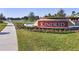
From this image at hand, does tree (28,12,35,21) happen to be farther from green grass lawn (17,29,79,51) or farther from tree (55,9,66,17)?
tree (55,9,66,17)

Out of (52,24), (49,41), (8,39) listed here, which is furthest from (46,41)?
(8,39)

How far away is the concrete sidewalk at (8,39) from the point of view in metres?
4.46

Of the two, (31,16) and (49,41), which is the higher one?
(31,16)

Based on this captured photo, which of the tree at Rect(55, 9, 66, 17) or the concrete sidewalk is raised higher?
Answer: the tree at Rect(55, 9, 66, 17)

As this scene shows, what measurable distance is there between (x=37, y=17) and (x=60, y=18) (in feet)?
0.93

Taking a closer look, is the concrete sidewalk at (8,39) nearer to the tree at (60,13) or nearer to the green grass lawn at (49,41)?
the green grass lawn at (49,41)

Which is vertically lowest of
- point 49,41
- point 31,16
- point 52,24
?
point 49,41

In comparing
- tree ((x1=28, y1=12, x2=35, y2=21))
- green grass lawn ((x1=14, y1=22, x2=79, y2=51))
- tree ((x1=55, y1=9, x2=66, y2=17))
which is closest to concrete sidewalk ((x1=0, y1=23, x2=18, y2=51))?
green grass lawn ((x1=14, y1=22, x2=79, y2=51))

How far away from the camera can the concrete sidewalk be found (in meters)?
4.46

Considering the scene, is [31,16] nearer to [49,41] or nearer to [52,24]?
[52,24]

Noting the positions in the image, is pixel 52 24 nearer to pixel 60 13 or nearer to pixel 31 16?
pixel 60 13

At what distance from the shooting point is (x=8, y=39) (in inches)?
177
